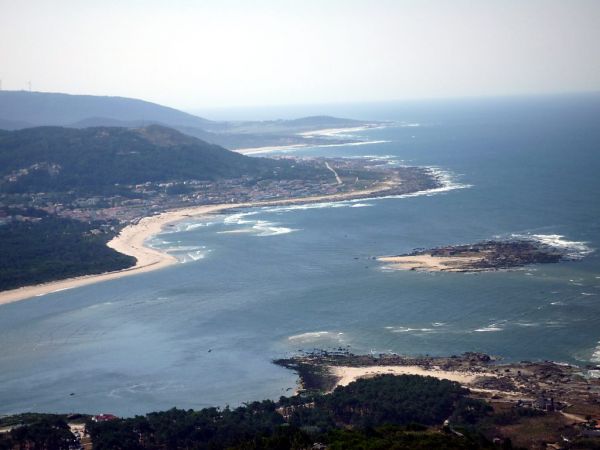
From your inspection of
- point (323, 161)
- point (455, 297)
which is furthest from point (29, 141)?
point (455, 297)

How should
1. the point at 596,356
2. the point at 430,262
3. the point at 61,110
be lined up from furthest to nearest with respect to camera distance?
the point at 61,110
the point at 430,262
the point at 596,356

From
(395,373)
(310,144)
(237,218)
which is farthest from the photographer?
(310,144)

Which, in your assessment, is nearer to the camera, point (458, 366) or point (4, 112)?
point (458, 366)

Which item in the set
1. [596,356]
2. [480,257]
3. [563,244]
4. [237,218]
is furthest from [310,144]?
[596,356]

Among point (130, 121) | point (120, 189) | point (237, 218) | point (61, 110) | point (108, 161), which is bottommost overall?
point (237, 218)

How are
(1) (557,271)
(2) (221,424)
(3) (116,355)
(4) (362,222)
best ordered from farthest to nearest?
1. (4) (362,222)
2. (1) (557,271)
3. (3) (116,355)
4. (2) (221,424)

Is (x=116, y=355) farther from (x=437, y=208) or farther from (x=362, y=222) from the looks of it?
(x=437, y=208)

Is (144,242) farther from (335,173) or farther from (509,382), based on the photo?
(509,382)
